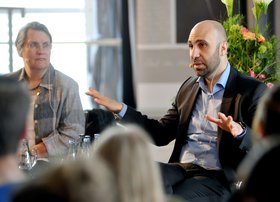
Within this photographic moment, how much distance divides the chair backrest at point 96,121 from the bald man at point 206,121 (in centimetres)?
69

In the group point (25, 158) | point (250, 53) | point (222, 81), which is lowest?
point (25, 158)

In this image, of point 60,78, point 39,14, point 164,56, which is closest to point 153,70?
point 164,56

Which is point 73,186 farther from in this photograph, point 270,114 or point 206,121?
point 206,121

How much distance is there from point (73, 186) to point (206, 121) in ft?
9.25

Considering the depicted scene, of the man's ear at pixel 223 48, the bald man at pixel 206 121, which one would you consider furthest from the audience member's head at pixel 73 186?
the man's ear at pixel 223 48

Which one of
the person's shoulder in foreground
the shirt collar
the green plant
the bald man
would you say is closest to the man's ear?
the bald man

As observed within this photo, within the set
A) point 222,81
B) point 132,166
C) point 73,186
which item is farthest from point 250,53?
point 73,186

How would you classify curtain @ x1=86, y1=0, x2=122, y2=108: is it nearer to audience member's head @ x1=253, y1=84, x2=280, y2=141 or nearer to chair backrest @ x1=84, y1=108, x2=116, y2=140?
chair backrest @ x1=84, y1=108, x2=116, y2=140

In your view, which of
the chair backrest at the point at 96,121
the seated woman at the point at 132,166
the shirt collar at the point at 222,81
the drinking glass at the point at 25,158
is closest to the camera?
the seated woman at the point at 132,166

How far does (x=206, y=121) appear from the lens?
4355 mm

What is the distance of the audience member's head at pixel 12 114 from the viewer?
2088mm

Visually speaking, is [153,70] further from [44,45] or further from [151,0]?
[44,45]

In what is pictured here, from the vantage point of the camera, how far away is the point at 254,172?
1.59 m

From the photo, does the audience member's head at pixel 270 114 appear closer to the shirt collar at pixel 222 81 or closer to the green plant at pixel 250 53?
the shirt collar at pixel 222 81
